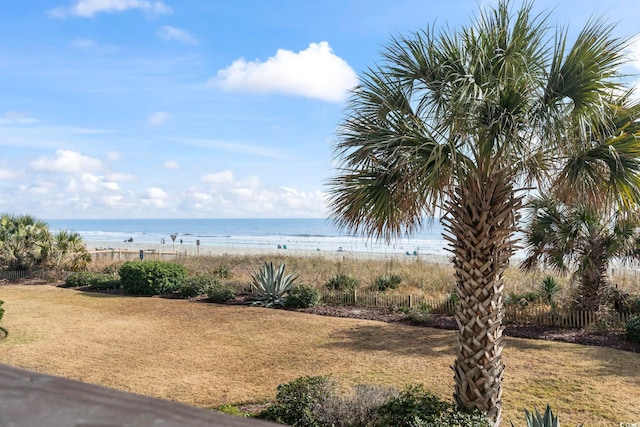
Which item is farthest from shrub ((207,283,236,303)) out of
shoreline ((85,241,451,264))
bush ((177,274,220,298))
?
shoreline ((85,241,451,264))

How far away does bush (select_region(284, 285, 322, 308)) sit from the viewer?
Answer: 53.4ft

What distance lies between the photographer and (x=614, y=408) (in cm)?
755

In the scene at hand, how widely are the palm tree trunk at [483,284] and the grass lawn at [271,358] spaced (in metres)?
1.43

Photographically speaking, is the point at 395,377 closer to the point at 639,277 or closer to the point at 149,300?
the point at 149,300

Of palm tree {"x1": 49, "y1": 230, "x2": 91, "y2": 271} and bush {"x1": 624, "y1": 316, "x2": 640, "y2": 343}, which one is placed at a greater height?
palm tree {"x1": 49, "y1": 230, "x2": 91, "y2": 271}

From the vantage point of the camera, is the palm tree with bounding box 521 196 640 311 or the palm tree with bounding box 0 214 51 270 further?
the palm tree with bounding box 0 214 51 270

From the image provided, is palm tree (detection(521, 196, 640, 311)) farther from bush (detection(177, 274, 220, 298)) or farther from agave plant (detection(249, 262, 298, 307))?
bush (detection(177, 274, 220, 298))

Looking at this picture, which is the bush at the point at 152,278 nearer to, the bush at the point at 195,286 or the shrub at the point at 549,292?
the bush at the point at 195,286

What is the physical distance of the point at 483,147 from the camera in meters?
5.60

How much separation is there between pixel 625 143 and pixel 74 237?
2514 cm

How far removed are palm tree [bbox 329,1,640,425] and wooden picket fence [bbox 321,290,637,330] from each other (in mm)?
7806

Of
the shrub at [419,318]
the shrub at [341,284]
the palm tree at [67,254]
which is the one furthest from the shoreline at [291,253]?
the shrub at [419,318]

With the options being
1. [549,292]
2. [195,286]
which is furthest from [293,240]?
[549,292]

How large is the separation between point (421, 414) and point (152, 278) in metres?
15.5
